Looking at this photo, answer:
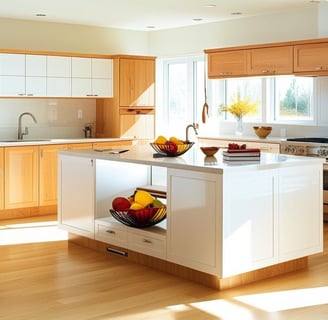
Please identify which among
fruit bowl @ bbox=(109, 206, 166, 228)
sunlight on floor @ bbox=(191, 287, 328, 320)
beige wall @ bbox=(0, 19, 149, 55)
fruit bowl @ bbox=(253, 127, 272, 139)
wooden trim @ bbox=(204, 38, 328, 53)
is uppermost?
beige wall @ bbox=(0, 19, 149, 55)

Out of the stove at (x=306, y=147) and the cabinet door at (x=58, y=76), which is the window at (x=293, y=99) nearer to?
the stove at (x=306, y=147)

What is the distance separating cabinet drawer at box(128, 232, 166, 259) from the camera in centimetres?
486

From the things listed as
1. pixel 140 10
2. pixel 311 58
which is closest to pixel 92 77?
pixel 140 10

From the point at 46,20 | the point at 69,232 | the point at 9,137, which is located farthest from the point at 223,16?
the point at 69,232

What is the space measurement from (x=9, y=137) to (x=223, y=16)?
9.98 feet

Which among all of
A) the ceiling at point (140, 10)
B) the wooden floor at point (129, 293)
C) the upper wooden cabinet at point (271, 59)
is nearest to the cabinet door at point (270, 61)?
the upper wooden cabinet at point (271, 59)

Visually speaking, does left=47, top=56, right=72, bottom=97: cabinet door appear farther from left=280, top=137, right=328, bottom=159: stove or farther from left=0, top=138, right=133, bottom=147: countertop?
left=280, top=137, right=328, bottom=159: stove

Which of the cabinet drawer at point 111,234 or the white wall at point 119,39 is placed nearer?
the cabinet drawer at point 111,234

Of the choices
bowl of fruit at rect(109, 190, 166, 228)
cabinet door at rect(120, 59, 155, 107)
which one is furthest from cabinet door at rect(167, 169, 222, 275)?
cabinet door at rect(120, 59, 155, 107)

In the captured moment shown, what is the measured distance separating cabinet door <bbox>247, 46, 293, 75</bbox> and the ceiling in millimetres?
486

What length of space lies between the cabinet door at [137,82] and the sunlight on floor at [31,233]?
2197 mm

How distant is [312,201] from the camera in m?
5.00

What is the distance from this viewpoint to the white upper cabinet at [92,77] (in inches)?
324

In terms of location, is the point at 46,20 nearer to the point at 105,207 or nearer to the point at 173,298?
the point at 105,207
